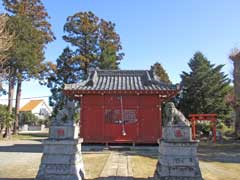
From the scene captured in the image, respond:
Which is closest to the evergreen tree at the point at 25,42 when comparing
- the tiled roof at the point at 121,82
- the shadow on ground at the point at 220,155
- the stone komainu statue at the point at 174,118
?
the tiled roof at the point at 121,82

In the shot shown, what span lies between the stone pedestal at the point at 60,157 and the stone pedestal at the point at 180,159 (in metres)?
2.25

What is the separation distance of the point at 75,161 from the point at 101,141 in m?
8.95

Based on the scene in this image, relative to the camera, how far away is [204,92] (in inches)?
1185

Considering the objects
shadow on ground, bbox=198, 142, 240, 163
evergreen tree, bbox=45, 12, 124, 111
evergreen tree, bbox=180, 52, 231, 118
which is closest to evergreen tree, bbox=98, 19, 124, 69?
evergreen tree, bbox=45, 12, 124, 111

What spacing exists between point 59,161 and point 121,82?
10.8 m

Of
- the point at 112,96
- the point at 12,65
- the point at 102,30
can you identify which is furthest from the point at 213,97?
the point at 12,65

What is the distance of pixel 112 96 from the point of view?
53.2 feet

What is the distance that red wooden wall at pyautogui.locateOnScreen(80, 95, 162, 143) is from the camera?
16.1 meters

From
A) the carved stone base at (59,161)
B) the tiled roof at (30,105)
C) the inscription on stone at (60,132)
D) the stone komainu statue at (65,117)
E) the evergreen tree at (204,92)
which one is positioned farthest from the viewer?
Result: the tiled roof at (30,105)

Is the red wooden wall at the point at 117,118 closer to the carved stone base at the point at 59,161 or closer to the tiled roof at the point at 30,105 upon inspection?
the carved stone base at the point at 59,161

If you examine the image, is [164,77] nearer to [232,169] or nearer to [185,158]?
[232,169]

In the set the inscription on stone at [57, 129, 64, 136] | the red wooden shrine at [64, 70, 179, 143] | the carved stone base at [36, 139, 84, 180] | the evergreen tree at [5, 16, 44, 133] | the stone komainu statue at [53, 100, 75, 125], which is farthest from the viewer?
the evergreen tree at [5, 16, 44, 133]

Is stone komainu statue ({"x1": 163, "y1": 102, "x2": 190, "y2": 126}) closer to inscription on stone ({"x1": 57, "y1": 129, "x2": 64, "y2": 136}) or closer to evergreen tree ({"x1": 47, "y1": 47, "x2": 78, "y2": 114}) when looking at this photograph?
inscription on stone ({"x1": 57, "y1": 129, "x2": 64, "y2": 136})

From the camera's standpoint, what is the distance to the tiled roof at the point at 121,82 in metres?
16.2
